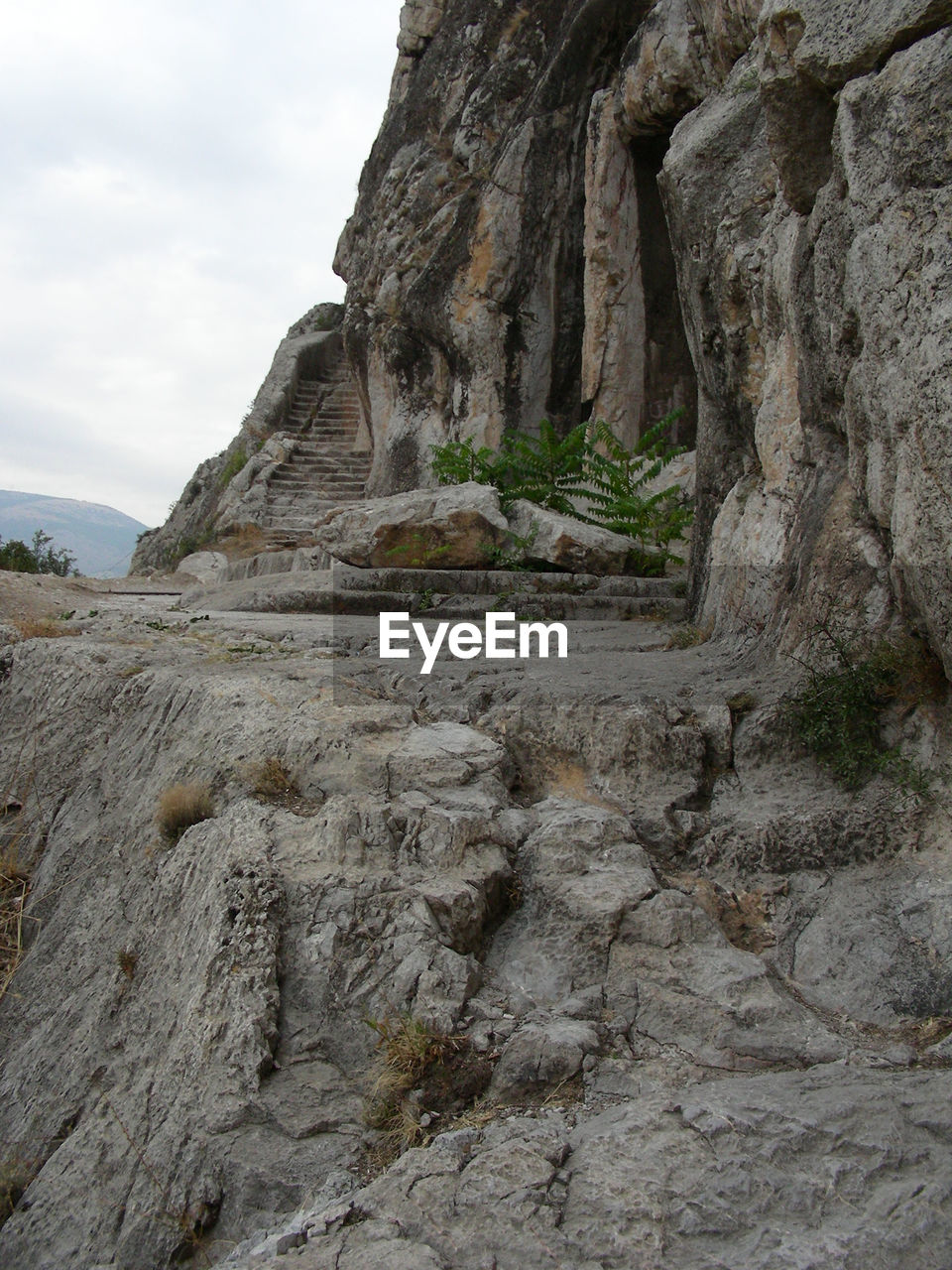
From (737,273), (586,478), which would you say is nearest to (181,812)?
(737,273)

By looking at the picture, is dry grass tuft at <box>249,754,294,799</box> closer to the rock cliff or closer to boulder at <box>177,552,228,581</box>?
the rock cliff

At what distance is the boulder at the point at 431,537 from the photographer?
8.08 metres

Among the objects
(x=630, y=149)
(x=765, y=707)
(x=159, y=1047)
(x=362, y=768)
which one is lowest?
(x=159, y=1047)

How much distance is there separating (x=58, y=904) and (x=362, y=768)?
4.65ft

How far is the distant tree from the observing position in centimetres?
1350

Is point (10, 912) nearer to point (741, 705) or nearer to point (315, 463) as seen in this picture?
point (741, 705)

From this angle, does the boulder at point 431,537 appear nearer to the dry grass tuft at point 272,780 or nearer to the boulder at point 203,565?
the dry grass tuft at point 272,780

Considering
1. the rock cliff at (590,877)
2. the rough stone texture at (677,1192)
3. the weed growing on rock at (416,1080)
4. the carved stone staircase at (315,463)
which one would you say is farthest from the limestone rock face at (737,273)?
the carved stone staircase at (315,463)

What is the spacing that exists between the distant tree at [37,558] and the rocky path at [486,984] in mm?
10265

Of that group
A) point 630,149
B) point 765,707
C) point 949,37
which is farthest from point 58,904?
point 630,149

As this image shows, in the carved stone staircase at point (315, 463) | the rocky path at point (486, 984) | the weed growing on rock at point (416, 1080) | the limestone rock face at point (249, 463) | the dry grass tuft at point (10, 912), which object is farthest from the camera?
the limestone rock face at point (249, 463)

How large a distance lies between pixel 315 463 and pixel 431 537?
997cm

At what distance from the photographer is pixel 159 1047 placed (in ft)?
8.46

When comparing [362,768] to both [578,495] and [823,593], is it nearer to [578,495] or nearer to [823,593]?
[823,593]
